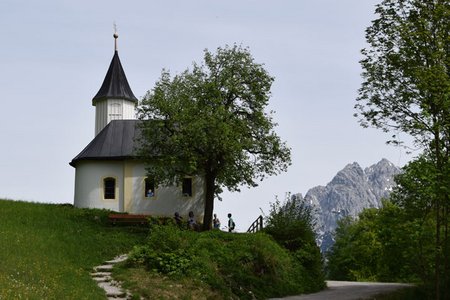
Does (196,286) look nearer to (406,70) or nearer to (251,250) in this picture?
(251,250)

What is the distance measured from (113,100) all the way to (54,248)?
25497mm

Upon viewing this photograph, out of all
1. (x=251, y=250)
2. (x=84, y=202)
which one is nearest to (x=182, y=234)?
(x=251, y=250)

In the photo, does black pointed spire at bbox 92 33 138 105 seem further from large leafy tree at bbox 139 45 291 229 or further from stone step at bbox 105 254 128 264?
stone step at bbox 105 254 128 264

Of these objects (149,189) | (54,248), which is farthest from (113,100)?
(54,248)

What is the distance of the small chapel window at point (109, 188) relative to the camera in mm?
41531

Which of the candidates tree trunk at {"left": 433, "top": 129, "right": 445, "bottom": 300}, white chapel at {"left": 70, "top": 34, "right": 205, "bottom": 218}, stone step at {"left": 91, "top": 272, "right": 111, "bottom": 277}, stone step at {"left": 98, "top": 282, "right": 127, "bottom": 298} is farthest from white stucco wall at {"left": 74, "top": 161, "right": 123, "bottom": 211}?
tree trunk at {"left": 433, "top": 129, "right": 445, "bottom": 300}

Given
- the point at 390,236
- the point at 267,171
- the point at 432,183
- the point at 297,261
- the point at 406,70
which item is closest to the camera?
the point at 432,183

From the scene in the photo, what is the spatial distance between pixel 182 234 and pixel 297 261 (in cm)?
616

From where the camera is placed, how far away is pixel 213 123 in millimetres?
33188

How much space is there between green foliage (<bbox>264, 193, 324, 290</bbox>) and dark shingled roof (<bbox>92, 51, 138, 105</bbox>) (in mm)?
21648

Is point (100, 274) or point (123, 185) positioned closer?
point (100, 274)

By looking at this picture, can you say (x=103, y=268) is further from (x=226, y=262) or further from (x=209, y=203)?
(x=209, y=203)

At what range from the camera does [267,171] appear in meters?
35.7

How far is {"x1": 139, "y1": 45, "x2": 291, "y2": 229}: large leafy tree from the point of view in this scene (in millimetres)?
33812
